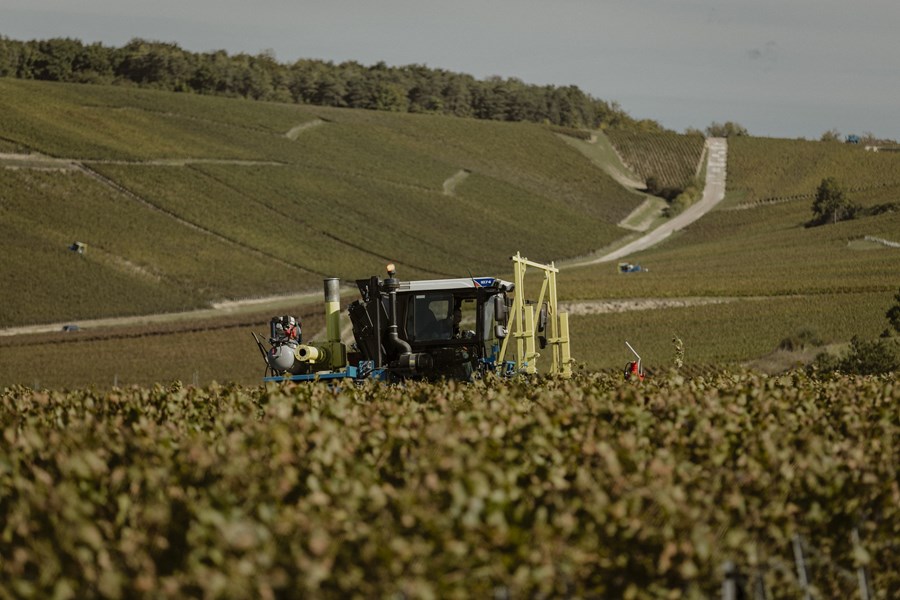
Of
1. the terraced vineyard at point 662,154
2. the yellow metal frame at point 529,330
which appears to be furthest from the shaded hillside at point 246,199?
the yellow metal frame at point 529,330

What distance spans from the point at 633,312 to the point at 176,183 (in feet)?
171

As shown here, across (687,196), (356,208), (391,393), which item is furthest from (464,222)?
(391,393)

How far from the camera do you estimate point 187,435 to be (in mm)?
11625

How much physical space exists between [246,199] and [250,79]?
6555 cm

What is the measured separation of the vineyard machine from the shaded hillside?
56802 mm

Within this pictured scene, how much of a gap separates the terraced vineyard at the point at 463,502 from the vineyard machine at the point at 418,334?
791 centimetres

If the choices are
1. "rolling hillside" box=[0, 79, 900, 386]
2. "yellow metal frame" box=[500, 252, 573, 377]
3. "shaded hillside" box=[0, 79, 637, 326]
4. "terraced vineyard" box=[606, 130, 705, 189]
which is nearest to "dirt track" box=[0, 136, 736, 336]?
"rolling hillside" box=[0, 79, 900, 386]

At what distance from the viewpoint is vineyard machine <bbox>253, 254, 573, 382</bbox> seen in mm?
20625

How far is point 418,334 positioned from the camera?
2092cm

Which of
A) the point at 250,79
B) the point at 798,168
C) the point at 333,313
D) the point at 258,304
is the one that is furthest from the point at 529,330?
the point at 250,79

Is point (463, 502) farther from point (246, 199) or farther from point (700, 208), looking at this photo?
point (700, 208)

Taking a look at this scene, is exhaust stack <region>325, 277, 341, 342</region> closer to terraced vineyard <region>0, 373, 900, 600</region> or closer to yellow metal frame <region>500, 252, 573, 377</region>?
yellow metal frame <region>500, 252, 573, 377</region>

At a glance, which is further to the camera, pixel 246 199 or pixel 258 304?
pixel 246 199

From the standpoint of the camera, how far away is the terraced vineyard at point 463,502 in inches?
297
